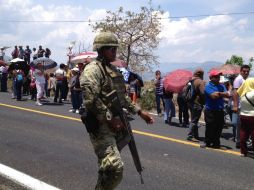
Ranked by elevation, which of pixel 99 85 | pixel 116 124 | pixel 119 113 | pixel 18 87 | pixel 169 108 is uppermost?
pixel 99 85

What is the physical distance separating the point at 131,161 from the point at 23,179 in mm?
2044

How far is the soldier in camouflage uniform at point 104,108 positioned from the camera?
14.1 feet

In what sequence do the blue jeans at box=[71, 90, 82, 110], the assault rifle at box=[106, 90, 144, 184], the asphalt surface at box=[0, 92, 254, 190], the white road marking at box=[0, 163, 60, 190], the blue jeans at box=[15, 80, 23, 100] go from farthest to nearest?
the blue jeans at box=[15, 80, 23, 100]
the blue jeans at box=[71, 90, 82, 110]
the asphalt surface at box=[0, 92, 254, 190]
the white road marking at box=[0, 163, 60, 190]
the assault rifle at box=[106, 90, 144, 184]

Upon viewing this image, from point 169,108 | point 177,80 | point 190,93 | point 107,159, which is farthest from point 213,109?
→ point 107,159

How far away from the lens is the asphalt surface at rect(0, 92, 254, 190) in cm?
618

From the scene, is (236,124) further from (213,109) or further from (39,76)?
(39,76)

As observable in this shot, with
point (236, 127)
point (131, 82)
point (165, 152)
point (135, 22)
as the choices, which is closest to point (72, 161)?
point (165, 152)

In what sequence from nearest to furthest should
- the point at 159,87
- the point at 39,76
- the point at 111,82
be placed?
the point at 111,82 < the point at 159,87 < the point at 39,76

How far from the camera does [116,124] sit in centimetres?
446

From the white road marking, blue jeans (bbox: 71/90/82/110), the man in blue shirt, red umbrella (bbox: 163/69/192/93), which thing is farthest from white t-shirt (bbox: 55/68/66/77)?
the white road marking

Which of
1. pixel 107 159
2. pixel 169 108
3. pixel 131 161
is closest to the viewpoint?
pixel 107 159

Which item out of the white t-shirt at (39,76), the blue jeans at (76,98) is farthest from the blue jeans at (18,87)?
the blue jeans at (76,98)

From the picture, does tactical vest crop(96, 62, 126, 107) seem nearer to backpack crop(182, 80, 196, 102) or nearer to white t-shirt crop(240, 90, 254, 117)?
white t-shirt crop(240, 90, 254, 117)

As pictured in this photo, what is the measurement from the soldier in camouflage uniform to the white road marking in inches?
62.7
